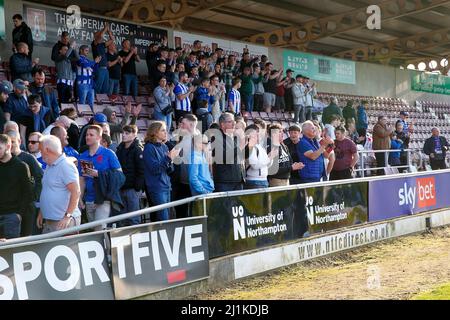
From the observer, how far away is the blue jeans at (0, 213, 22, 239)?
5695 mm

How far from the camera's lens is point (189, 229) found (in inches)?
255

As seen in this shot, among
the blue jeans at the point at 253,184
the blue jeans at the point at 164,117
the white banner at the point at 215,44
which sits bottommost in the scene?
the blue jeans at the point at 253,184

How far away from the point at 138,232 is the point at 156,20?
1516 centimetres

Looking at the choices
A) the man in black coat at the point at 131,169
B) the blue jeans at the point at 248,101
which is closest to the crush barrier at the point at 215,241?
the man in black coat at the point at 131,169

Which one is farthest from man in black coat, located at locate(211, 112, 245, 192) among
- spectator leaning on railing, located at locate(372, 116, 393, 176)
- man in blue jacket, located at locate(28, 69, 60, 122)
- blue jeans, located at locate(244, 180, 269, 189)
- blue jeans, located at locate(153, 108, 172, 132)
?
spectator leaning on railing, located at locate(372, 116, 393, 176)

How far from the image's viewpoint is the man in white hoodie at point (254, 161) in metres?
8.12

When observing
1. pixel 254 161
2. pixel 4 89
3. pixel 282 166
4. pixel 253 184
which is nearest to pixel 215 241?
pixel 253 184

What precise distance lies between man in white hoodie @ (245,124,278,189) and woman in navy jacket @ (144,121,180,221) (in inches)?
55.8

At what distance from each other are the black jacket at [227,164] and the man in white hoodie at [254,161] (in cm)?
38

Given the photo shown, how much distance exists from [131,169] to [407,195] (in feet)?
19.3

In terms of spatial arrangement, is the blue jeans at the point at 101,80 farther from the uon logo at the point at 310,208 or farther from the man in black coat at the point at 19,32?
the uon logo at the point at 310,208

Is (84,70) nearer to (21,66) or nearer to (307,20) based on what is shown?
(21,66)

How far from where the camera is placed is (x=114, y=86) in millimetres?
13711

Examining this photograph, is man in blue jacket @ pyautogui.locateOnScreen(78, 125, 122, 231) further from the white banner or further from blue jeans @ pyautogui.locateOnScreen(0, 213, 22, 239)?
the white banner
